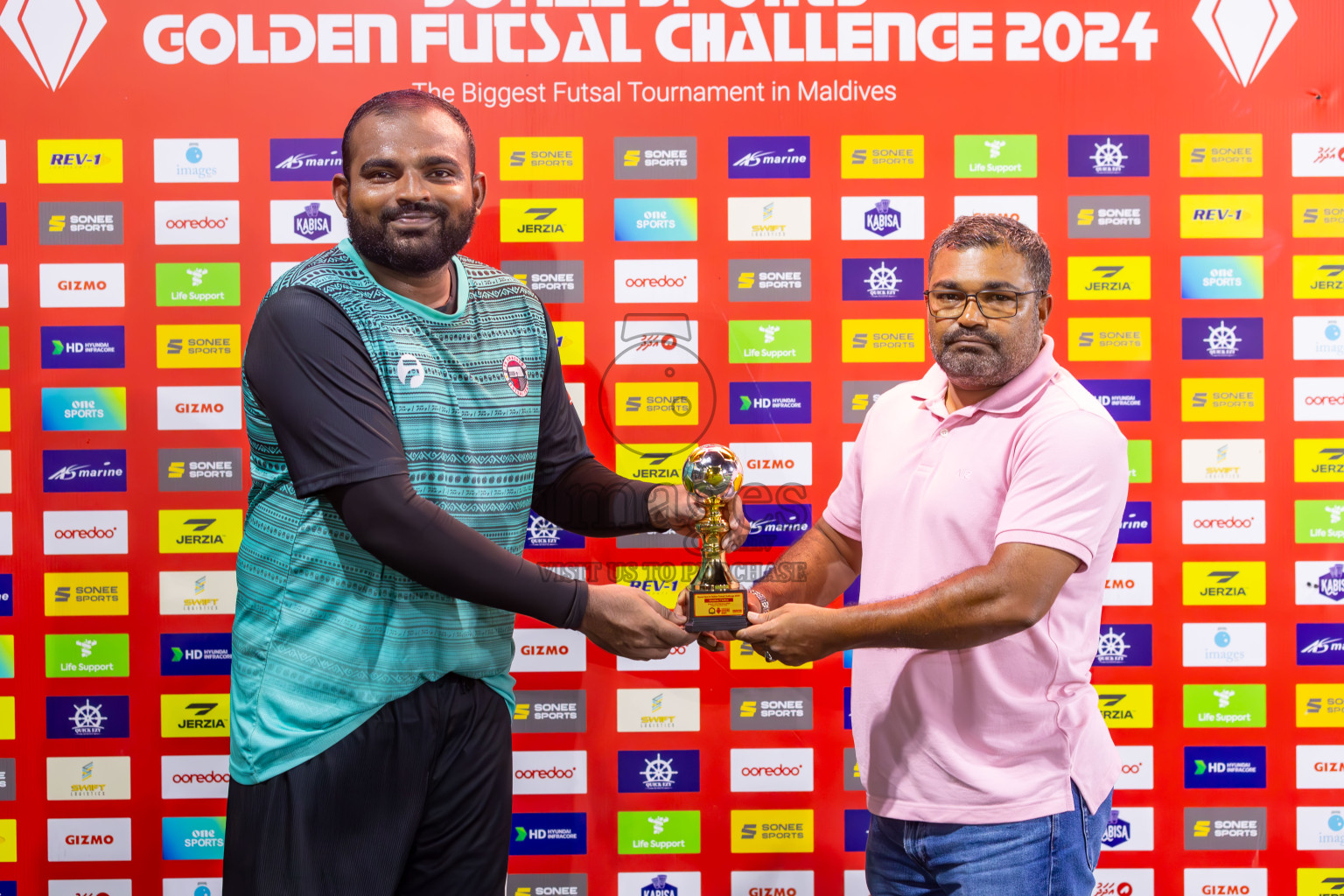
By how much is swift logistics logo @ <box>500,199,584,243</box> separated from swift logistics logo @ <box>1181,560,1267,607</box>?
7.31 feet

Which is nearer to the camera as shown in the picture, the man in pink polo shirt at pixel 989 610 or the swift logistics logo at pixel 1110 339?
the man in pink polo shirt at pixel 989 610

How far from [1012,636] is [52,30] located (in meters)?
3.27

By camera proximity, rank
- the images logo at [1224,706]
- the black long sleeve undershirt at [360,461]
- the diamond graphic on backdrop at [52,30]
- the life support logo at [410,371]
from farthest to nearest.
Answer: the images logo at [1224,706]
the diamond graphic on backdrop at [52,30]
the life support logo at [410,371]
the black long sleeve undershirt at [360,461]

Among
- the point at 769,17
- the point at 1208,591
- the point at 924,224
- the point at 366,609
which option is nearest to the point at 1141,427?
the point at 1208,591

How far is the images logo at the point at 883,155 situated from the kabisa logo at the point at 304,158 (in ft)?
5.22

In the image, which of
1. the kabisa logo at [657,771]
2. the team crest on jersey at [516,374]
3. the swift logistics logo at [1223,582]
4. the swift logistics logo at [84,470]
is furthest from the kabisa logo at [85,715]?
the swift logistics logo at [1223,582]

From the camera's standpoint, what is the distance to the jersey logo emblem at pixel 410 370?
188 centimetres

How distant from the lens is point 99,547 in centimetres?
283

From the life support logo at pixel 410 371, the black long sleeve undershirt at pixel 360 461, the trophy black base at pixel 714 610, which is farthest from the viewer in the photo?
the trophy black base at pixel 714 610

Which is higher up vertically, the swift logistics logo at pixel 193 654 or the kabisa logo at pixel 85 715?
the swift logistics logo at pixel 193 654

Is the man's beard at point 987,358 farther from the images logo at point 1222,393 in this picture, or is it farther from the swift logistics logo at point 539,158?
the swift logistics logo at point 539,158

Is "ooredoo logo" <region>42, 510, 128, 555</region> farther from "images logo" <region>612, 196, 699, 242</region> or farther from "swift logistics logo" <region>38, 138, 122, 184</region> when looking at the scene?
"images logo" <region>612, 196, 699, 242</region>

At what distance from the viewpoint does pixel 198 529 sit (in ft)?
9.25

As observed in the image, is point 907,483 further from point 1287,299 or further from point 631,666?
point 1287,299
